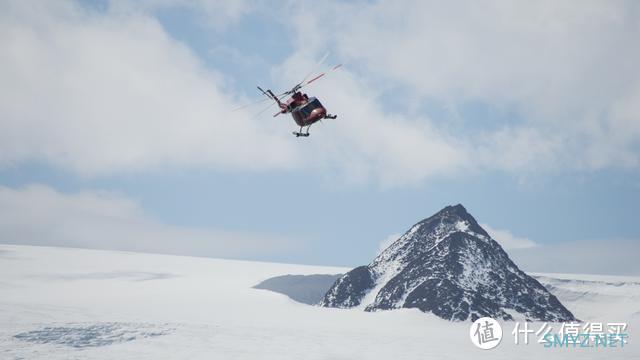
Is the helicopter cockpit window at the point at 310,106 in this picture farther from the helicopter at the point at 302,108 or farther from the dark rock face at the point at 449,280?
the dark rock face at the point at 449,280

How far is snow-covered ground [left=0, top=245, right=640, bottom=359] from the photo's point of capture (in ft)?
199

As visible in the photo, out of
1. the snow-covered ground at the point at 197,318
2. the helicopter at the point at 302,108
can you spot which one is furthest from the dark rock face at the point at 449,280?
the helicopter at the point at 302,108

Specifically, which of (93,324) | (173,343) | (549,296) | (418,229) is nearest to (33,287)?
(93,324)

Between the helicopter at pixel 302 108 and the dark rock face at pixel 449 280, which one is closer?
the helicopter at pixel 302 108

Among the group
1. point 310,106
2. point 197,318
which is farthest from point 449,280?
point 310,106

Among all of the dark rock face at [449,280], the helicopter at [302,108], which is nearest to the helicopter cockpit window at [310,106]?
the helicopter at [302,108]

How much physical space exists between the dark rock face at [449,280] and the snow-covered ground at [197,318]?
595 centimetres

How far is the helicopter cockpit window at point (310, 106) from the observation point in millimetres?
55281

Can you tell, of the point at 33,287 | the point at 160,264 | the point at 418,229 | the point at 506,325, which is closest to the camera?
the point at 506,325

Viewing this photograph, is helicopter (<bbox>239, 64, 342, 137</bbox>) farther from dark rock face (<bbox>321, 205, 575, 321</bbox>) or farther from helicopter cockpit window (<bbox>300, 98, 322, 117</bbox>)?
dark rock face (<bbox>321, 205, 575, 321</bbox>)

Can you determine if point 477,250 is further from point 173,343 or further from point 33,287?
point 33,287

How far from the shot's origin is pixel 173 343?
6256 centimetres

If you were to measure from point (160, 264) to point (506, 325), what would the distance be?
3033 inches

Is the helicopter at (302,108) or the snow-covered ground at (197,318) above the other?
the helicopter at (302,108)
